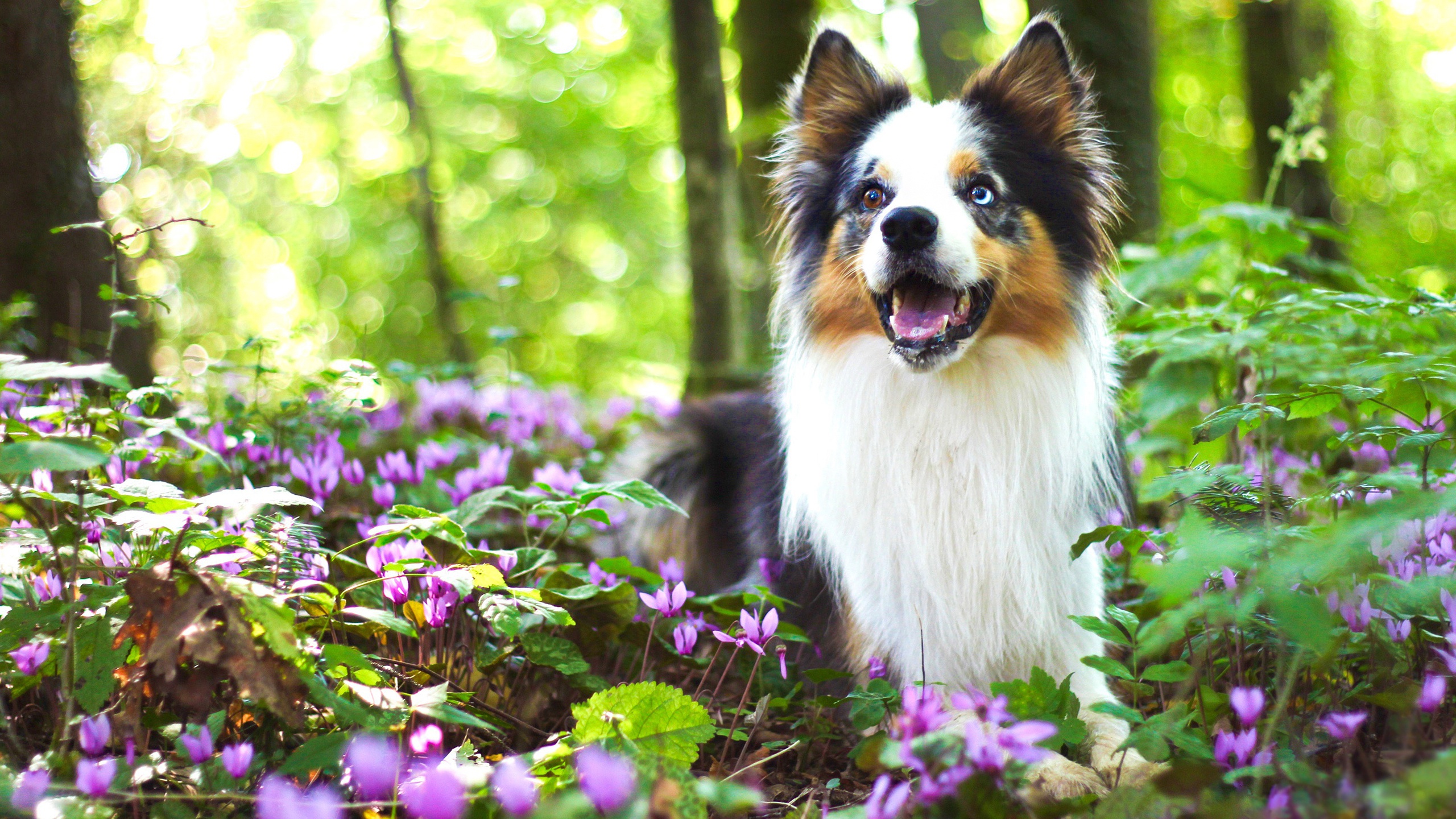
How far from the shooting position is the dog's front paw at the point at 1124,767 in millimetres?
2133

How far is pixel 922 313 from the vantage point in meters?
3.02

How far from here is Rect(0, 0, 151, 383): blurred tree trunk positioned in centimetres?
388

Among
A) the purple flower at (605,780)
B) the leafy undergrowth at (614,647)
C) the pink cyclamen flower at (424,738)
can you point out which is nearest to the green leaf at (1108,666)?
the leafy undergrowth at (614,647)

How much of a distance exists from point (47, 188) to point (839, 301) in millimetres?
3535

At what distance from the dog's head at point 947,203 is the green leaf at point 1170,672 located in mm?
1220

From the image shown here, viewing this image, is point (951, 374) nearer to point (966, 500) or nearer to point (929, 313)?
point (929, 313)

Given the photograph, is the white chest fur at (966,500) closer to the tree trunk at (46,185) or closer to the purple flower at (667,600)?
the purple flower at (667,600)

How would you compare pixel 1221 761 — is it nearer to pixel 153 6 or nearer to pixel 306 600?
pixel 306 600

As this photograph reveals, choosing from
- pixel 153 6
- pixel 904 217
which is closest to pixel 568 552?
pixel 904 217

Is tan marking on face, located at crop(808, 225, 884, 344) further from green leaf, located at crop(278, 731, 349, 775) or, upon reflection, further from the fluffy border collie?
green leaf, located at crop(278, 731, 349, 775)

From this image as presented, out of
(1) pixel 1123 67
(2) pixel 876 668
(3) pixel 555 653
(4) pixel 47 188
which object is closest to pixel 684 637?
(3) pixel 555 653

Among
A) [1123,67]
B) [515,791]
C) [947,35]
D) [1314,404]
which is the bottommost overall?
[515,791]

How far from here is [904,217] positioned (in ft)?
9.26

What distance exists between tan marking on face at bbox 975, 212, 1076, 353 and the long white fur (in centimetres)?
4
